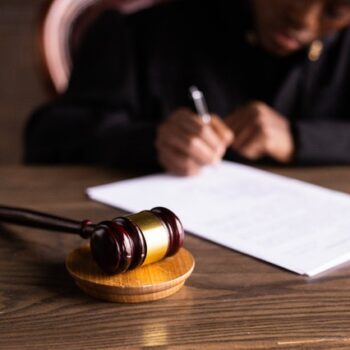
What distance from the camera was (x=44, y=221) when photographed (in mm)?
801

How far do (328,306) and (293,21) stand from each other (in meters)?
0.78

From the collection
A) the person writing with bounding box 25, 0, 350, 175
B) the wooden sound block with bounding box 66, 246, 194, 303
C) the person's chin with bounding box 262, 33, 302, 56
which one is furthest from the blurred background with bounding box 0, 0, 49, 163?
the wooden sound block with bounding box 66, 246, 194, 303

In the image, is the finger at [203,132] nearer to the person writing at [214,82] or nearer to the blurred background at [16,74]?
the person writing at [214,82]

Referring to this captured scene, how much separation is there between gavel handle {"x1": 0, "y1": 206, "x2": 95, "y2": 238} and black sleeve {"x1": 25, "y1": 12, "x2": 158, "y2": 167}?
0.44 metres

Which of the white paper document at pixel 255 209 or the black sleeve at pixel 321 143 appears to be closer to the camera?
the white paper document at pixel 255 209

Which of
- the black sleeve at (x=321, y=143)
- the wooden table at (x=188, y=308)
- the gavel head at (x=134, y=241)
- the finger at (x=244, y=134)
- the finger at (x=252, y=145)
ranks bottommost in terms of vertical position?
the black sleeve at (x=321, y=143)

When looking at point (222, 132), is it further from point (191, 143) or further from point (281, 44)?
point (281, 44)

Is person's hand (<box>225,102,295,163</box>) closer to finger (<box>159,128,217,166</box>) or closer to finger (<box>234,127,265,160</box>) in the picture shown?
finger (<box>234,127,265,160</box>)

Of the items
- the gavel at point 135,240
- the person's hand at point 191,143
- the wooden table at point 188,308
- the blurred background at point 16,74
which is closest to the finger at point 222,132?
the person's hand at point 191,143

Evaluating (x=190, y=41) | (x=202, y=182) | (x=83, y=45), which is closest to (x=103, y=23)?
(x=83, y=45)

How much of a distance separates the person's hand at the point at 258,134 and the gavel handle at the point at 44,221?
1.58 ft

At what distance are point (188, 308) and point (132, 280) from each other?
6cm

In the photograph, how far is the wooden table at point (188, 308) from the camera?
597 mm

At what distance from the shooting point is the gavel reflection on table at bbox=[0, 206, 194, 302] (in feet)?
2.14
